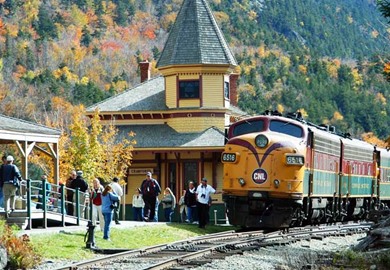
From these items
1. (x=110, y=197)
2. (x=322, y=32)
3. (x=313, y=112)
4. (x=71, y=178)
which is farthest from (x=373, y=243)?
(x=322, y=32)

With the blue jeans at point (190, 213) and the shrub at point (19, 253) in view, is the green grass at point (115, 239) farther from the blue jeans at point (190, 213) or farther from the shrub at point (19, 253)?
the blue jeans at point (190, 213)

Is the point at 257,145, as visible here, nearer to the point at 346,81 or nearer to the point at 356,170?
the point at 356,170

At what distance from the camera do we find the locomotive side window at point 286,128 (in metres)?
29.5

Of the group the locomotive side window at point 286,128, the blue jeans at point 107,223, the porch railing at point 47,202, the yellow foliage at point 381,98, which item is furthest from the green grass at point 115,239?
the yellow foliage at point 381,98

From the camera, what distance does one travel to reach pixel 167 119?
168 ft

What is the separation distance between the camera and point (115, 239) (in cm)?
2642

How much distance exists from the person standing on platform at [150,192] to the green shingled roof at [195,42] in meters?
16.0

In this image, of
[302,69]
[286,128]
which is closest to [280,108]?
[302,69]

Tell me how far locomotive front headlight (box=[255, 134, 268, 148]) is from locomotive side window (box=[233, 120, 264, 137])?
1.03 m

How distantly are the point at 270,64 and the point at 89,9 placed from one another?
1790 inches

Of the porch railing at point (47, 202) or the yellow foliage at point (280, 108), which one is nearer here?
the porch railing at point (47, 202)

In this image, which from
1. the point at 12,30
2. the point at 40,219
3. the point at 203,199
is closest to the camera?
the point at 40,219

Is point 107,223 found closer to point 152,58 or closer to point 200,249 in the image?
point 200,249

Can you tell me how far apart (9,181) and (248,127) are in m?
7.87
